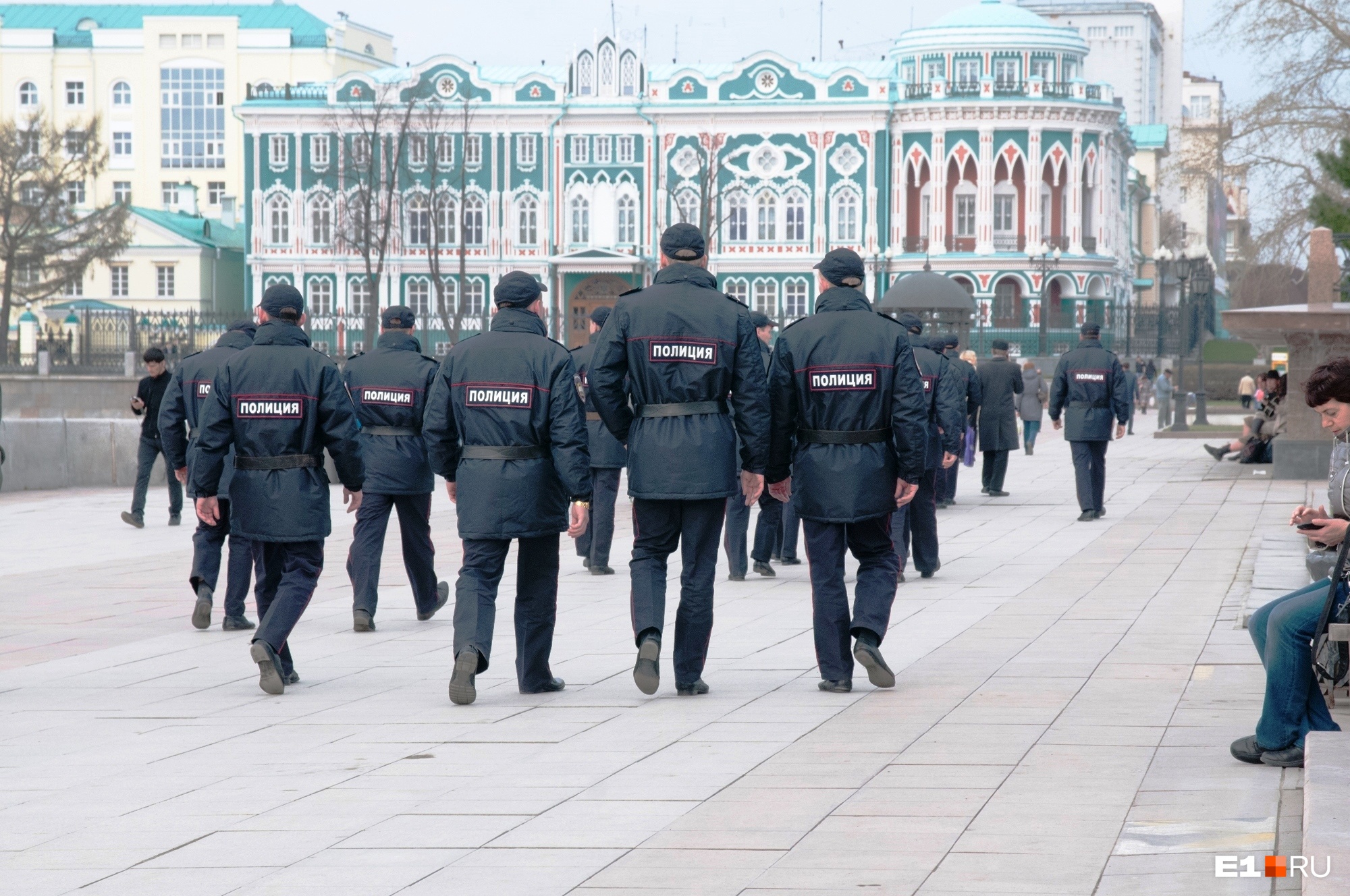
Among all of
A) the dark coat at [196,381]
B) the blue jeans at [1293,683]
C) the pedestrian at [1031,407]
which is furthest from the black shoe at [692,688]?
the pedestrian at [1031,407]

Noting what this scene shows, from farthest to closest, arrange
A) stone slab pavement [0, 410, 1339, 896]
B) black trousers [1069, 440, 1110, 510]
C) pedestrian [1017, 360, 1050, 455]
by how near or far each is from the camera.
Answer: pedestrian [1017, 360, 1050, 455] → black trousers [1069, 440, 1110, 510] → stone slab pavement [0, 410, 1339, 896]

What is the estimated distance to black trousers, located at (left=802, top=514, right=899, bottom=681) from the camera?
8.07 m

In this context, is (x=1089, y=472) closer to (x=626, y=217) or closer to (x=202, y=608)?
(x=202, y=608)

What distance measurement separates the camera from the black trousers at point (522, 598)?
8.01m

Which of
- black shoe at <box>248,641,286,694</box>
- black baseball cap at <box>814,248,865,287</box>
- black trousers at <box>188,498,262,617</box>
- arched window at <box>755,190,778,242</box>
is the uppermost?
arched window at <box>755,190,778,242</box>

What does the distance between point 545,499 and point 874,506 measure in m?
1.41

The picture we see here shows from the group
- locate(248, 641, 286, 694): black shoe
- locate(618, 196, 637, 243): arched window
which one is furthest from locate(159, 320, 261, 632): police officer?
locate(618, 196, 637, 243): arched window

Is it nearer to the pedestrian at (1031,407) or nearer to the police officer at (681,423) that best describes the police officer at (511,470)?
the police officer at (681,423)

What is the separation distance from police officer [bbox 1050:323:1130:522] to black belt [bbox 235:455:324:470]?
1017 cm

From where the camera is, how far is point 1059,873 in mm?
4938

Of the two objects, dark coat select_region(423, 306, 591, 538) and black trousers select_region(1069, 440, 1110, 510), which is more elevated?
dark coat select_region(423, 306, 591, 538)

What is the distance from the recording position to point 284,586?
839 centimetres

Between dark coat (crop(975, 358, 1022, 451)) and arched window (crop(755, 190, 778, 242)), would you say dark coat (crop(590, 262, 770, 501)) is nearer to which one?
dark coat (crop(975, 358, 1022, 451))

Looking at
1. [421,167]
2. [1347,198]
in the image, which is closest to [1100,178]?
[421,167]
